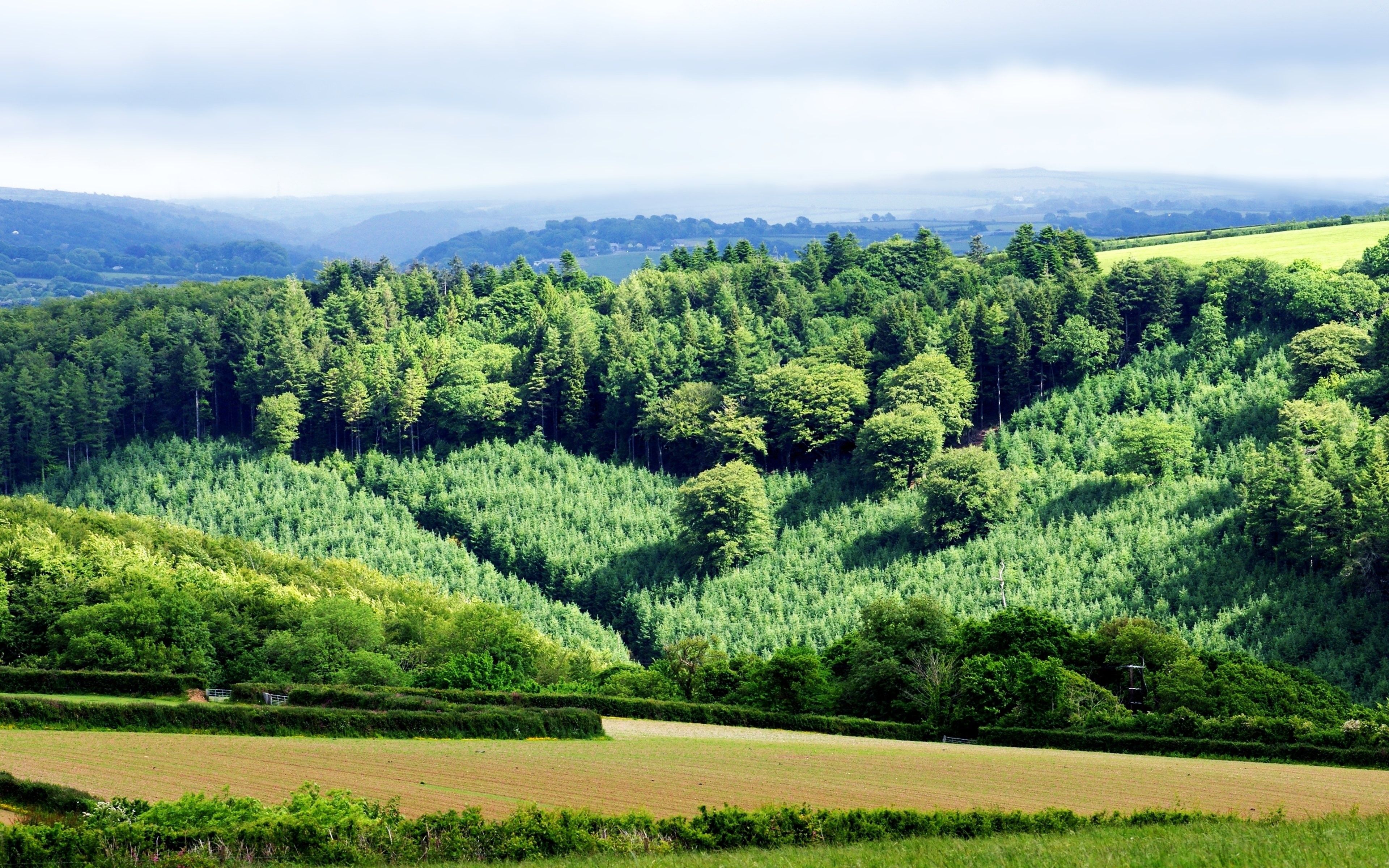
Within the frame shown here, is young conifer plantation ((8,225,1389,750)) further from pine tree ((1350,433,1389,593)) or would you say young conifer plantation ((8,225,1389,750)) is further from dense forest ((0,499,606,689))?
dense forest ((0,499,606,689))

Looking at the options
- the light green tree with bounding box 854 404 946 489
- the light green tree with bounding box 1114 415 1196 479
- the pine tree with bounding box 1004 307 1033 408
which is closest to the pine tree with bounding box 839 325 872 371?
the pine tree with bounding box 1004 307 1033 408

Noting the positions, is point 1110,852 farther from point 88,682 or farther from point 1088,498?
point 1088,498

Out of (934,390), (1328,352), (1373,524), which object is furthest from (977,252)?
(1373,524)

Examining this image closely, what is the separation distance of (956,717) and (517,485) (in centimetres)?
4977

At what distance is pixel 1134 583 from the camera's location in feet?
235

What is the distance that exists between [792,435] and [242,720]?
186 ft

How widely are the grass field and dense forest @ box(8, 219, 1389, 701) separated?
525 cm

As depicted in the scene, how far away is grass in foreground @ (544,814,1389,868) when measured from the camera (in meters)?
26.1

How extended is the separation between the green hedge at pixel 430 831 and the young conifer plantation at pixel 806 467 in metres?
20.7

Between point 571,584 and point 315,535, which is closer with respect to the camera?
point 571,584

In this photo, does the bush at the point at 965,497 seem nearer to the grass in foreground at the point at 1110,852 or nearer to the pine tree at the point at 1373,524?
the pine tree at the point at 1373,524

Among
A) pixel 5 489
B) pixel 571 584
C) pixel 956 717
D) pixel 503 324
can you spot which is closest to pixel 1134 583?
pixel 956 717

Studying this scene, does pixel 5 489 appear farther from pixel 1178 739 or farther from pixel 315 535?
pixel 1178 739

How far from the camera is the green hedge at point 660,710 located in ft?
164
